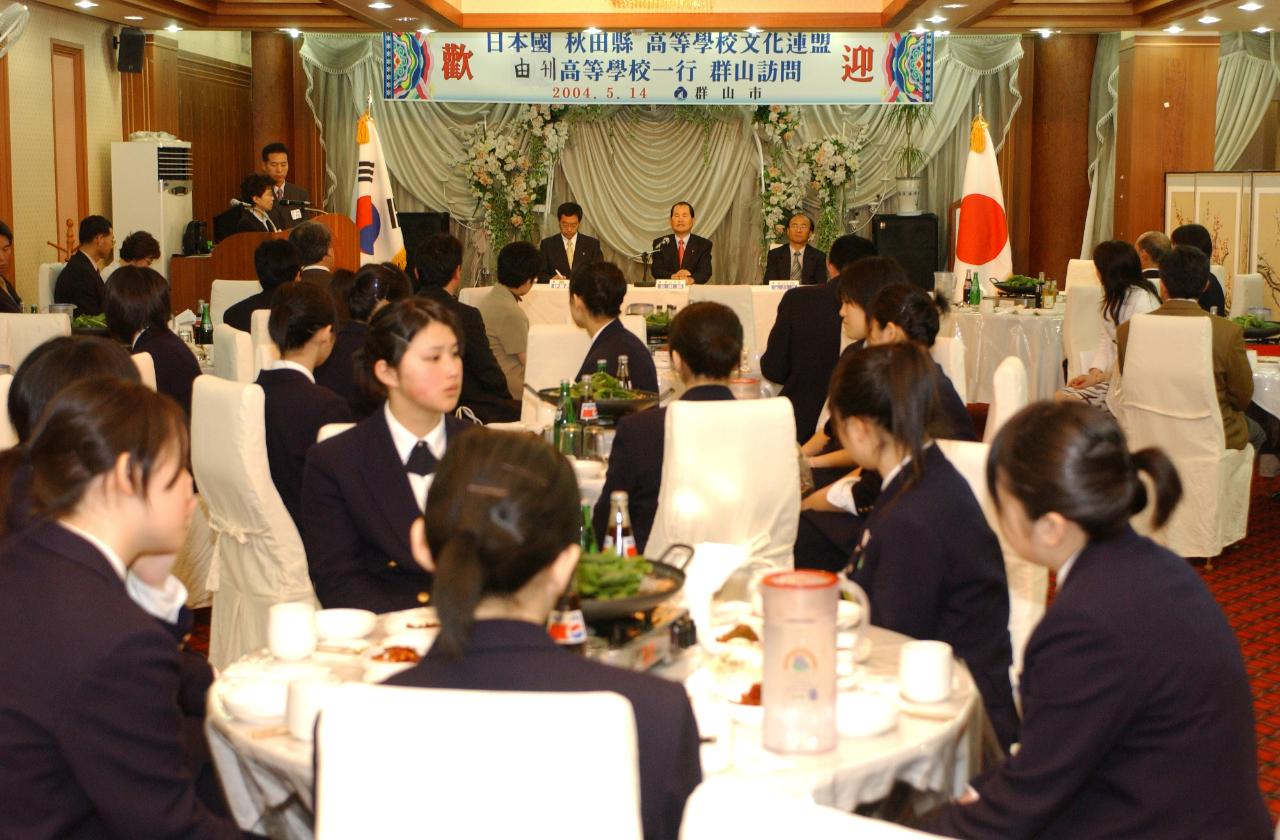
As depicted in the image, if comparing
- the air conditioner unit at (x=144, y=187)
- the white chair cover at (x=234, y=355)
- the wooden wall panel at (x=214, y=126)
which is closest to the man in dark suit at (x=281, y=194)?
the air conditioner unit at (x=144, y=187)

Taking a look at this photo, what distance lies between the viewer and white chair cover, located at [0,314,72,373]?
634 cm

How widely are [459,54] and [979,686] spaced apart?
8992 mm

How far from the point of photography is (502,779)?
1450 mm

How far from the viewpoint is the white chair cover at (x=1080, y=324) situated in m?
8.20

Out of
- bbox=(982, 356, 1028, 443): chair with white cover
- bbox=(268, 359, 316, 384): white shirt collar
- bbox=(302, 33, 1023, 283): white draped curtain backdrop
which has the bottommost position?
bbox=(982, 356, 1028, 443): chair with white cover

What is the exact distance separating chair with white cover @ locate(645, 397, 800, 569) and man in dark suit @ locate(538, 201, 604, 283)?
662cm

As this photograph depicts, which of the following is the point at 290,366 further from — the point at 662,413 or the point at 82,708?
the point at 82,708

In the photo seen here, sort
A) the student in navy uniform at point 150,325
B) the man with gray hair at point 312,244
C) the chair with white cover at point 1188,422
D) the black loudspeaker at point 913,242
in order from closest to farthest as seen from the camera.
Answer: the student in navy uniform at point 150,325, the chair with white cover at point 1188,422, the man with gray hair at point 312,244, the black loudspeaker at point 913,242

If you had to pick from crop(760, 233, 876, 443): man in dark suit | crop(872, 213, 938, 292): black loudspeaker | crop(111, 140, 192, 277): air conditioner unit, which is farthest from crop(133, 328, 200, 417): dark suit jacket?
crop(872, 213, 938, 292): black loudspeaker

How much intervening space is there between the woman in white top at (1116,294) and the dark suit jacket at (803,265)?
296 centimetres

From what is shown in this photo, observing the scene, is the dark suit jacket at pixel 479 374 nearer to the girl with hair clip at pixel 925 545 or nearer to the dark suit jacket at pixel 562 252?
the girl with hair clip at pixel 925 545

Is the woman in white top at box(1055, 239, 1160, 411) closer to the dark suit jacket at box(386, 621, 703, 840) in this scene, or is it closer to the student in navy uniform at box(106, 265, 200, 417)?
the student in navy uniform at box(106, 265, 200, 417)

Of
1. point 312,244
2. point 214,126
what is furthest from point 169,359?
point 214,126

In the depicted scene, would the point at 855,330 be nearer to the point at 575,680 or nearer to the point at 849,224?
the point at 575,680
